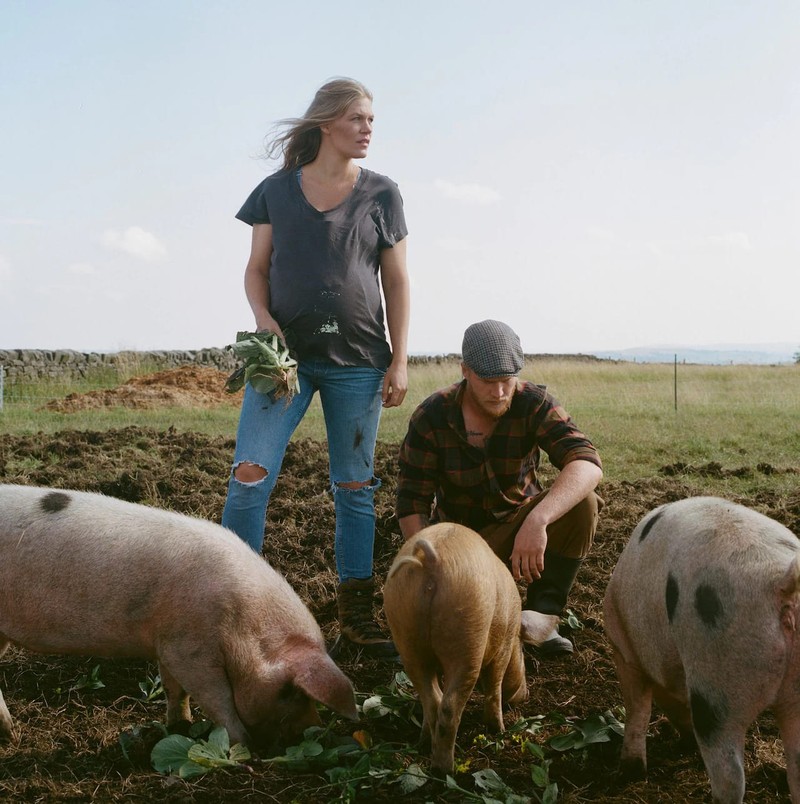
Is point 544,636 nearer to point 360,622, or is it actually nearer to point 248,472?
point 360,622

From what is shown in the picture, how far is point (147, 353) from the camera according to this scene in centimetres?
2308

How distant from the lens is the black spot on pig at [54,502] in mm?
3587

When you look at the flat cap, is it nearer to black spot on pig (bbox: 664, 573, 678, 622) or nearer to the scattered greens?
black spot on pig (bbox: 664, 573, 678, 622)

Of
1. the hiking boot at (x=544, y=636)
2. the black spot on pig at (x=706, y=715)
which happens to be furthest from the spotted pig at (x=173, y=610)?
the black spot on pig at (x=706, y=715)

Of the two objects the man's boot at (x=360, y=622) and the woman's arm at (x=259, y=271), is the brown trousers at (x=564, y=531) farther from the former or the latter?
the woman's arm at (x=259, y=271)

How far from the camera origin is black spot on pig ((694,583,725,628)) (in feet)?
7.98

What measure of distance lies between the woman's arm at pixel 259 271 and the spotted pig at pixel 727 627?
7.77 ft

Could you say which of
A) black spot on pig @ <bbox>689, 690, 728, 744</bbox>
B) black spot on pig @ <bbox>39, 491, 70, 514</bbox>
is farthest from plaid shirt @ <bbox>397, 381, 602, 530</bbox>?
black spot on pig @ <bbox>689, 690, 728, 744</bbox>

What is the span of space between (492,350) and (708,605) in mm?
1560

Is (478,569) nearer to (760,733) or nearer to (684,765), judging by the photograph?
(684,765)

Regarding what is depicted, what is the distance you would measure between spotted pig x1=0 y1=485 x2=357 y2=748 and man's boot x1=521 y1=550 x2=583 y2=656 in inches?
46.9

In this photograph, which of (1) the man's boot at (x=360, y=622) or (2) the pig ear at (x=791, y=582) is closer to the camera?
(2) the pig ear at (x=791, y=582)

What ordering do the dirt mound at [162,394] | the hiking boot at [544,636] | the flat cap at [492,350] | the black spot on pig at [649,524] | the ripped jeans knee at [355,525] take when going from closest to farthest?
the black spot on pig at [649,524], the flat cap at [492,350], the hiking boot at [544,636], the ripped jeans knee at [355,525], the dirt mound at [162,394]

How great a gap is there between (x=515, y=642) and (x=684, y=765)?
0.73 m
